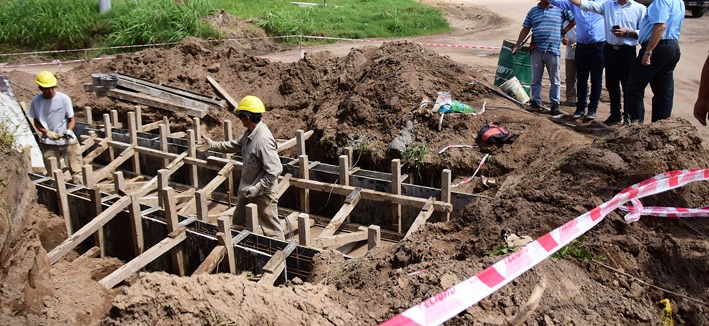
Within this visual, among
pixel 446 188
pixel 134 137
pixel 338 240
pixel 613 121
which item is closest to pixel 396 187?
pixel 446 188

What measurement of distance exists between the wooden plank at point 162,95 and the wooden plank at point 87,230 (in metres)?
4.24

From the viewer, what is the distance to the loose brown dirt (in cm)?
353

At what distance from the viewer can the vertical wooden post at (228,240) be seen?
562 cm

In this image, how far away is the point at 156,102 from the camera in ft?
34.8

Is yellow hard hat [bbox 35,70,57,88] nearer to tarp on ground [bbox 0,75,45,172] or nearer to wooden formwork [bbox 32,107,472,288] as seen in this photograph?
A: tarp on ground [bbox 0,75,45,172]

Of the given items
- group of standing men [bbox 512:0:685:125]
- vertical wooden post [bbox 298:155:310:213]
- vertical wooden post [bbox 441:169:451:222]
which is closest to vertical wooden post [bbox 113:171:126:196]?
vertical wooden post [bbox 298:155:310:213]

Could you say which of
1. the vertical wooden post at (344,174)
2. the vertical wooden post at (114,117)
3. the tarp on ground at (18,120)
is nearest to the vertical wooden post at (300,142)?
the vertical wooden post at (344,174)

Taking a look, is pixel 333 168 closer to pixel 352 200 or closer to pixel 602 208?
pixel 352 200

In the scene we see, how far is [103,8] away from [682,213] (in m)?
17.3

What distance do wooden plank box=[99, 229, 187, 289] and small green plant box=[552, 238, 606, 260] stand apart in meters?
3.68

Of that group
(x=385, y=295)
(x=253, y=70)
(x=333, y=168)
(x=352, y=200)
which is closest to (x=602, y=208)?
(x=385, y=295)

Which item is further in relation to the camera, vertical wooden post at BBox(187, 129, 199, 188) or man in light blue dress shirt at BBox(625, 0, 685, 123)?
vertical wooden post at BBox(187, 129, 199, 188)

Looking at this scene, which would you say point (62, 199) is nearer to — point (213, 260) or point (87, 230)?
point (87, 230)

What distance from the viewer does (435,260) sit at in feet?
13.8
